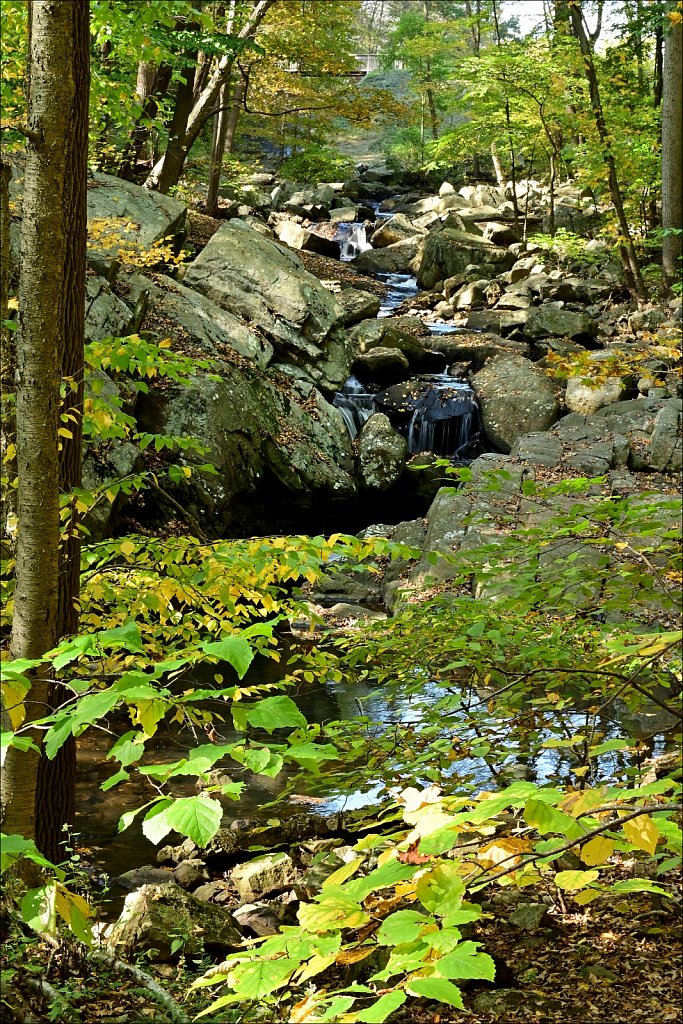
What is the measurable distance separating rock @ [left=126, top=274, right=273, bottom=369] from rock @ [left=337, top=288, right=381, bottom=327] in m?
5.45

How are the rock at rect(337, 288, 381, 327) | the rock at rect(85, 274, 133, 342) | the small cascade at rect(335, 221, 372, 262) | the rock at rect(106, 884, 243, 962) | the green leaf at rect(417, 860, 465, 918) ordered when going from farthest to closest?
1. the small cascade at rect(335, 221, 372, 262)
2. the rock at rect(337, 288, 381, 327)
3. the rock at rect(85, 274, 133, 342)
4. the rock at rect(106, 884, 243, 962)
5. the green leaf at rect(417, 860, 465, 918)

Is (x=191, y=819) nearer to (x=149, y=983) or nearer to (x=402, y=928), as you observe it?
(x=402, y=928)

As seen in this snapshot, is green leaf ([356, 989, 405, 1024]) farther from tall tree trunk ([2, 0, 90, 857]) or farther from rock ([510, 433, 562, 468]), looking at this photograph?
rock ([510, 433, 562, 468])

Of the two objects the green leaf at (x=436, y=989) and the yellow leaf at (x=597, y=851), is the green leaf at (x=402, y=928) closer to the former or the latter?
the green leaf at (x=436, y=989)

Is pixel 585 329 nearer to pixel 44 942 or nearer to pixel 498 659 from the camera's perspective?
pixel 498 659

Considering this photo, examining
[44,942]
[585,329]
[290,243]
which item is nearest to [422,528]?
[585,329]

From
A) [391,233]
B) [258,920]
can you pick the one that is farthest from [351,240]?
[258,920]

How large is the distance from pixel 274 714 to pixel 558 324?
55.2ft

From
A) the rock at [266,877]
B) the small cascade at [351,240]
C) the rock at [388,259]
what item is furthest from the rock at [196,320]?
the small cascade at [351,240]

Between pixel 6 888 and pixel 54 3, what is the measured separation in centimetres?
311

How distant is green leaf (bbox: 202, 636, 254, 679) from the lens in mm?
1272

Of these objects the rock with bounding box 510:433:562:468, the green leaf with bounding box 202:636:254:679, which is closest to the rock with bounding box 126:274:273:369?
the rock with bounding box 510:433:562:468

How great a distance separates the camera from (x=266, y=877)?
441 centimetres

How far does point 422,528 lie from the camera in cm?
1138
